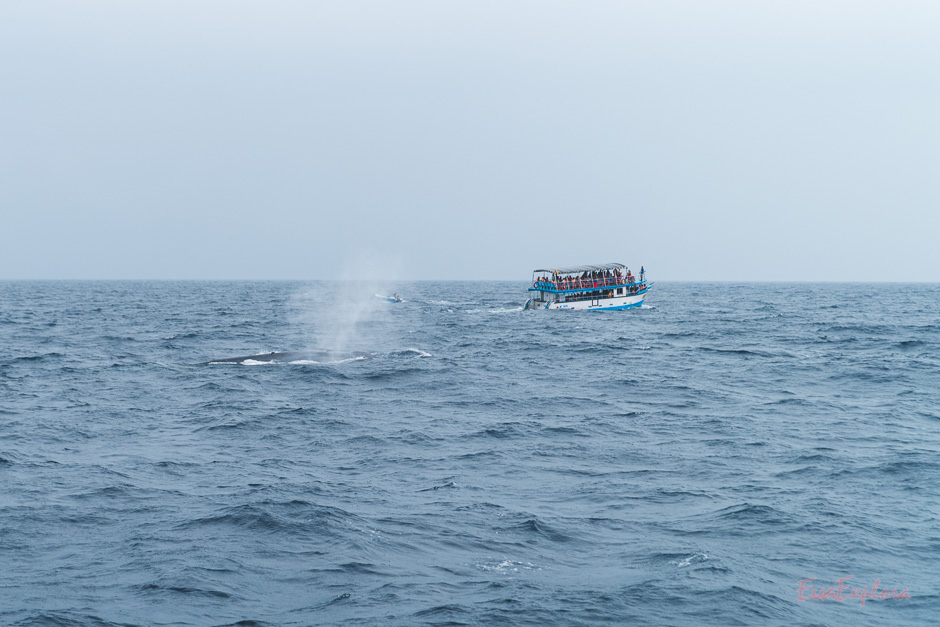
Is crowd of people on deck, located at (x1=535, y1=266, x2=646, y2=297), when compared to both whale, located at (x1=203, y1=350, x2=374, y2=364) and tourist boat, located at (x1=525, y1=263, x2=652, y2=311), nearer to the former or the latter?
tourist boat, located at (x1=525, y1=263, x2=652, y2=311)

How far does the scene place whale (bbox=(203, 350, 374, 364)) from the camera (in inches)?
1623

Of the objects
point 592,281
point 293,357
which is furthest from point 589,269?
point 293,357

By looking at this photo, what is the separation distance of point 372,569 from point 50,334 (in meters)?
58.5

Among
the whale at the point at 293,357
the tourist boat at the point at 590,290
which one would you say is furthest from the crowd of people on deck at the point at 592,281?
the whale at the point at 293,357

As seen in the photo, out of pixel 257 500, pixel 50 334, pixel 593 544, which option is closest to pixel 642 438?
pixel 593 544

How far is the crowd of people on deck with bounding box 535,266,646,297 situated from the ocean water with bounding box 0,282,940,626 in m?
55.5

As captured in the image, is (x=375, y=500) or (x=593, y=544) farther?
(x=375, y=500)

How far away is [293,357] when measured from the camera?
4181 cm

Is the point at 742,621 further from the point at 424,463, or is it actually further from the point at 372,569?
the point at 424,463

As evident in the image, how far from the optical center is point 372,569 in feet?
44.2

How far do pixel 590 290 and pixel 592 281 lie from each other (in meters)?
2.06

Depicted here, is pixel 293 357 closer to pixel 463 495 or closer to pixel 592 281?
pixel 463 495

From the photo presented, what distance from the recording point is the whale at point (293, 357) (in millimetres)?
41219

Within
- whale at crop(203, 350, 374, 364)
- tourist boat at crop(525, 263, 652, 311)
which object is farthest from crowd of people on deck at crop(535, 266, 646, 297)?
whale at crop(203, 350, 374, 364)
